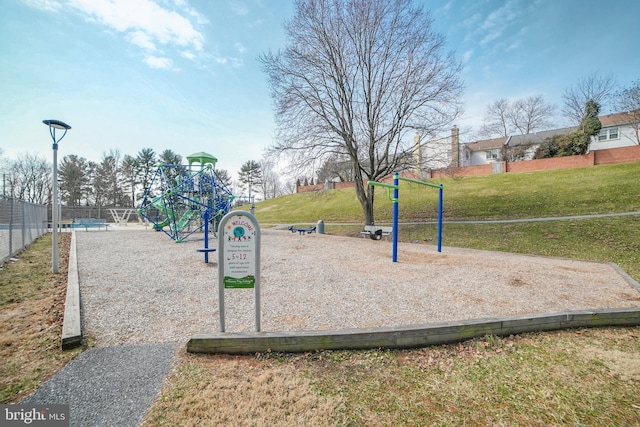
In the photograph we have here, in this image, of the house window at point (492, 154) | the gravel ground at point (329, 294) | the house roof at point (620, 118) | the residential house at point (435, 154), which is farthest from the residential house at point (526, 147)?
the gravel ground at point (329, 294)

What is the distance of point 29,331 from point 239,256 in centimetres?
295

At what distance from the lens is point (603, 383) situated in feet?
9.23

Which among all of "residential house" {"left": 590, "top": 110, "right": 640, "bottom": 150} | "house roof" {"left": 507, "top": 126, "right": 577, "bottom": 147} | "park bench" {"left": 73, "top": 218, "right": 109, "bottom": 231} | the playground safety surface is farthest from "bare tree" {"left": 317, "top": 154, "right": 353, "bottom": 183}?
"residential house" {"left": 590, "top": 110, "right": 640, "bottom": 150}

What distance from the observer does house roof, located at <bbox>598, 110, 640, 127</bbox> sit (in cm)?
3142

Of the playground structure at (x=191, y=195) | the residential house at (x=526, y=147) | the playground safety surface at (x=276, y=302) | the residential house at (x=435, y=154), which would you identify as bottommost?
the playground safety surface at (x=276, y=302)

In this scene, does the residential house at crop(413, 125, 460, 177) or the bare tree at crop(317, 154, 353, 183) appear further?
the bare tree at crop(317, 154, 353, 183)

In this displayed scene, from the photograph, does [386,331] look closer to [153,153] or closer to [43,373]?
[43,373]

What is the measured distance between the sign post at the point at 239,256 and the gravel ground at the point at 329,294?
74 centimetres

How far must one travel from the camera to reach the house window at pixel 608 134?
37094mm

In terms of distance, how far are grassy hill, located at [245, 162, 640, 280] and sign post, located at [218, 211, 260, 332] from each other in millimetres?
9360

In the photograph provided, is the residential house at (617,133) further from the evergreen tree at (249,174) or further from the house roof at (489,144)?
the evergreen tree at (249,174)

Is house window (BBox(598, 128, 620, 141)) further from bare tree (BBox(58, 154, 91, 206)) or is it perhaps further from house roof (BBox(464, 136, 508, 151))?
bare tree (BBox(58, 154, 91, 206))

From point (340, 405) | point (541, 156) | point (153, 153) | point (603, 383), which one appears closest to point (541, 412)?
point (603, 383)

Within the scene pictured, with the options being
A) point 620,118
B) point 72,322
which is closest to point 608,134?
point 620,118
